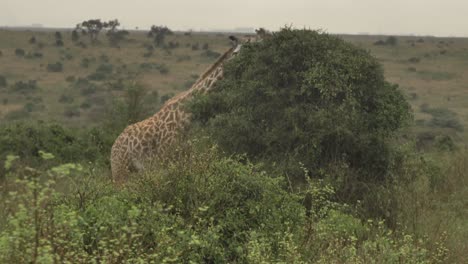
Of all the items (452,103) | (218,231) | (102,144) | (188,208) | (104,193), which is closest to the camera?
(218,231)

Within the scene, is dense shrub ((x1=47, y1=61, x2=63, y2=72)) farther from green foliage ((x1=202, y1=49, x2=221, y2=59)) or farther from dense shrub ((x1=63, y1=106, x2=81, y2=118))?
dense shrub ((x1=63, y1=106, x2=81, y2=118))

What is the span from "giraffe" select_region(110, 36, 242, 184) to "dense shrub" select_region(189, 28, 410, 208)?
2.60ft

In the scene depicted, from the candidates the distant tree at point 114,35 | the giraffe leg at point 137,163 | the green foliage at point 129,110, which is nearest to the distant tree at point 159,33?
the distant tree at point 114,35

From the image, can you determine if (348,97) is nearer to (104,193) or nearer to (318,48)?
(318,48)

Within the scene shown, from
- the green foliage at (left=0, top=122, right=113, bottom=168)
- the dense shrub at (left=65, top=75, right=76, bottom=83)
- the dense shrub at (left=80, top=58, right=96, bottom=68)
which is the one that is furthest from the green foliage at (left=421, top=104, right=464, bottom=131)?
the dense shrub at (left=80, top=58, right=96, bottom=68)

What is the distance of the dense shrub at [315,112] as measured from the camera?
7113mm

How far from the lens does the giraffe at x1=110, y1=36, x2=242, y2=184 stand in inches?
332

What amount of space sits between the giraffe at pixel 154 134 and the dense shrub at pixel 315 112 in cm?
79

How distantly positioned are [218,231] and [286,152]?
7.32 feet

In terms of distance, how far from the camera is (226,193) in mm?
5484

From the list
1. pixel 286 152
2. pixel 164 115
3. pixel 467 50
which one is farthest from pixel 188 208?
pixel 467 50

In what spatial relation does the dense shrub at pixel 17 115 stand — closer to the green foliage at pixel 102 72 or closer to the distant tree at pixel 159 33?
the green foliage at pixel 102 72

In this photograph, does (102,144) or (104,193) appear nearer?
(104,193)

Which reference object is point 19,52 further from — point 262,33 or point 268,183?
point 268,183
